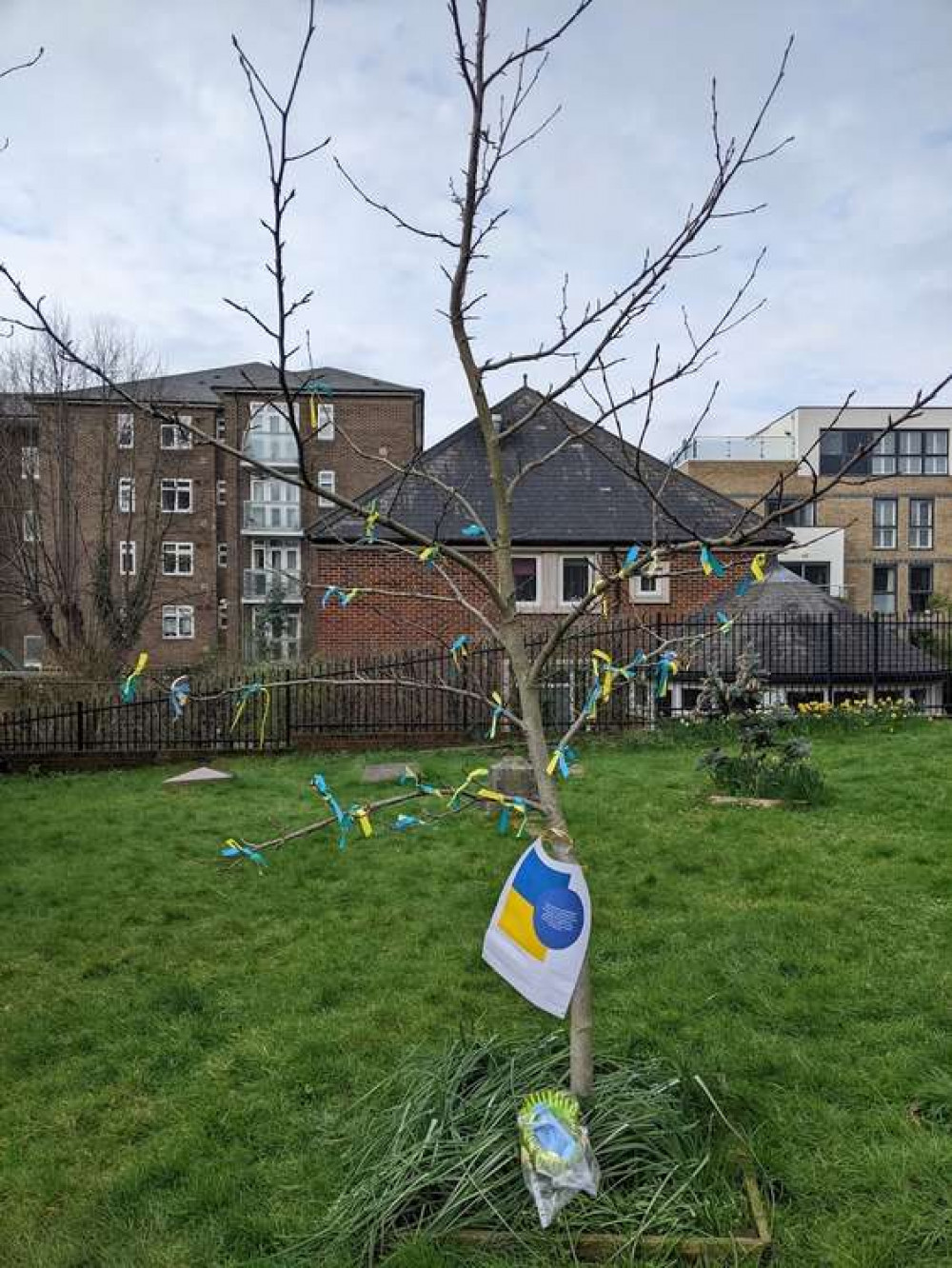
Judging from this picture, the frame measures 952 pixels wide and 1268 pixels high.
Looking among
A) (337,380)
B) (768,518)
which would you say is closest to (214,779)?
(768,518)

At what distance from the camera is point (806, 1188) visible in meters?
2.83

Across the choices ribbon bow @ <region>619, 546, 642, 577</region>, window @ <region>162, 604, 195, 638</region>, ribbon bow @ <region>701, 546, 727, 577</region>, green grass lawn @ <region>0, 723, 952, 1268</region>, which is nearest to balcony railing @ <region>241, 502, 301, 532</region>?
window @ <region>162, 604, 195, 638</region>

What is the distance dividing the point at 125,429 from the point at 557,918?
26.1m

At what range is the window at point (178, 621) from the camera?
126 feet

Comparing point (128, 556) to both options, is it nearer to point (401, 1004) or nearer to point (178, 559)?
point (178, 559)

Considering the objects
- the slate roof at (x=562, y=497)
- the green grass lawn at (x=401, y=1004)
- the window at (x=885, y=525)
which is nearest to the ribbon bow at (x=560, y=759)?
the green grass lawn at (x=401, y=1004)

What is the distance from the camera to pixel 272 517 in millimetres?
40719

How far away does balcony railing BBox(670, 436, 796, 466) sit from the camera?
4388cm

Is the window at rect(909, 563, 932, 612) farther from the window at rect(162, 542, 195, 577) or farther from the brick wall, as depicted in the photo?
the window at rect(162, 542, 195, 577)

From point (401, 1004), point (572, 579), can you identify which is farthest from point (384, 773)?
point (572, 579)

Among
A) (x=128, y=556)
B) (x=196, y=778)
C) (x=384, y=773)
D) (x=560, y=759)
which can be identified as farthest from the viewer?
(x=128, y=556)

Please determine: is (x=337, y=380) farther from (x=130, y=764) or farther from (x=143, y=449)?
(x=130, y=764)

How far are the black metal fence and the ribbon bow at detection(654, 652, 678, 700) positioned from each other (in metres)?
10.2

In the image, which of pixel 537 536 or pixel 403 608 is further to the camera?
pixel 537 536
